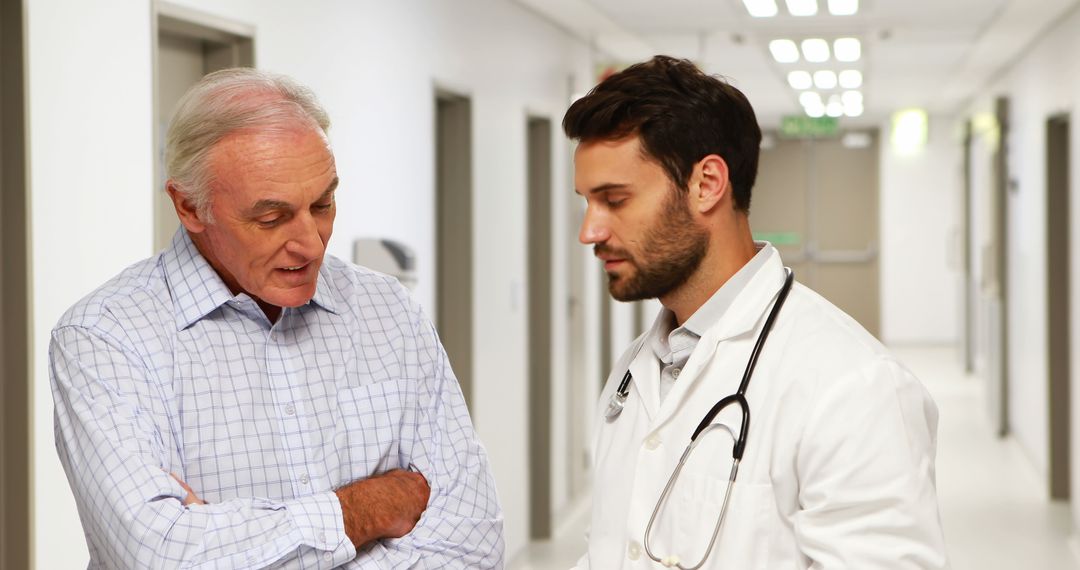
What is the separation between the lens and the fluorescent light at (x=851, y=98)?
9367mm

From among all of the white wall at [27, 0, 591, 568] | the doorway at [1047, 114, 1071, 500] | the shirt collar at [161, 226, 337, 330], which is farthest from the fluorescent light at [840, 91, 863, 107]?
the shirt collar at [161, 226, 337, 330]

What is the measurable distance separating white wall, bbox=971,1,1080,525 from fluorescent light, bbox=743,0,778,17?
1519 mm

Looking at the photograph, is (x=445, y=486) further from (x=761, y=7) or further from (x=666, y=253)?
(x=761, y=7)

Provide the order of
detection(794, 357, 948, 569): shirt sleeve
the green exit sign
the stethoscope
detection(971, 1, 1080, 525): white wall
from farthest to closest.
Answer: the green exit sign
detection(971, 1, 1080, 525): white wall
the stethoscope
detection(794, 357, 948, 569): shirt sleeve

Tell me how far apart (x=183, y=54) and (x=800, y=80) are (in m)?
5.93

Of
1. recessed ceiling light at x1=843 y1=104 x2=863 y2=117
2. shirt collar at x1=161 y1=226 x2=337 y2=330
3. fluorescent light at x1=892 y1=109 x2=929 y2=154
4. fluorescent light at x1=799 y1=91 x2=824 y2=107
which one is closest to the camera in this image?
shirt collar at x1=161 y1=226 x2=337 y2=330

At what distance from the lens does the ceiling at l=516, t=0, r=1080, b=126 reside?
5.93 metres

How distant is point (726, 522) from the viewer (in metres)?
1.48

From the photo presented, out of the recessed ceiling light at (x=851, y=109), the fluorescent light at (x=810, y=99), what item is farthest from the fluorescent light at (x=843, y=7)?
the recessed ceiling light at (x=851, y=109)

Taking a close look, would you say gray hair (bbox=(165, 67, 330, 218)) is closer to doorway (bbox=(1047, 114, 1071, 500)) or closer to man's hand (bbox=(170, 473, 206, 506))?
man's hand (bbox=(170, 473, 206, 506))

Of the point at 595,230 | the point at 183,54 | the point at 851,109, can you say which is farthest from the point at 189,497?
the point at 851,109

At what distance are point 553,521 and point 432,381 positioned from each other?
14.9ft

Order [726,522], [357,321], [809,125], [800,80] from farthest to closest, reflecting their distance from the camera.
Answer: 1. [809,125]
2. [800,80]
3. [357,321]
4. [726,522]

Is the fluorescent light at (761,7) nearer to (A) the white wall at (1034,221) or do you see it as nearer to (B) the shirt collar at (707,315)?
(A) the white wall at (1034,221)
